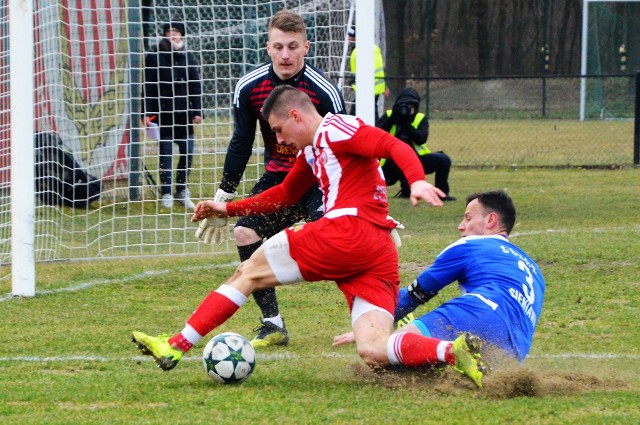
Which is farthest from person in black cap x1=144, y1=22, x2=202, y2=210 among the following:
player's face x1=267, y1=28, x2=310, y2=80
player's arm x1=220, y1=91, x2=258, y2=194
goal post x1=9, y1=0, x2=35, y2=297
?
player's face x1=267, y1=28, x2=310, y2=80

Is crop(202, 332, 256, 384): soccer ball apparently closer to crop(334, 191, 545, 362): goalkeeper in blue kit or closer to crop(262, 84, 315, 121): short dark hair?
crop(334, 191, 545, 362): goalkeeper in blue kit

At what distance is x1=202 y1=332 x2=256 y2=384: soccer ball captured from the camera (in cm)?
539

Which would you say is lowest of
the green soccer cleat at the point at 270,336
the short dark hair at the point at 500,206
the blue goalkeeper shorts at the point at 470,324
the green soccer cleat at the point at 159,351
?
the green soccer cleat at the point at 270,336

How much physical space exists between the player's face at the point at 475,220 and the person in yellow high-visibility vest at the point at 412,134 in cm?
783

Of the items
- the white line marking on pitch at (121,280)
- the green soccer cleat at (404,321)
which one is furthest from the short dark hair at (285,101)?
the white line marking on pitch at (121,280)

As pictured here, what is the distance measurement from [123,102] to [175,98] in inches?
65.1

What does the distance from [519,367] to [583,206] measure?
824 centimetres

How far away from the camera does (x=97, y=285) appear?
27.9ft

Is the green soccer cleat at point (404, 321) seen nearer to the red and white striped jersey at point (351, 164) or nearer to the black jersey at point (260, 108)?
the red and white striped jersey at point (351, 164)

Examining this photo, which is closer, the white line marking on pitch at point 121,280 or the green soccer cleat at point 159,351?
the green soccer cleat at point 159,351

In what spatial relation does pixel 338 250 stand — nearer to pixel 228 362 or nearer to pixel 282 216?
pixel 228 362

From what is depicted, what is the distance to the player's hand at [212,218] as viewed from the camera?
238 inches

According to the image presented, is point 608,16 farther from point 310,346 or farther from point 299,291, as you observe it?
point 310,346

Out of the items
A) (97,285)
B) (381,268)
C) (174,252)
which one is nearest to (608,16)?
(174,252)
